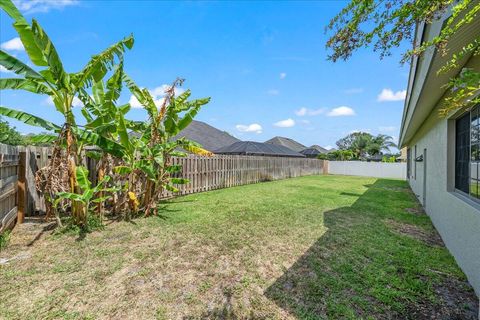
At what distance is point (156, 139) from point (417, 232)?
6.83 metres

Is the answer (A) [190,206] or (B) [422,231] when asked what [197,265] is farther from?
(B) [422,231]

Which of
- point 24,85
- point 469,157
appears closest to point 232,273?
point 469,157

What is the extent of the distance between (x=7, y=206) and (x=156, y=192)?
2869 millimetres

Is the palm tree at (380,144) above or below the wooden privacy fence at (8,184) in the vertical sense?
above

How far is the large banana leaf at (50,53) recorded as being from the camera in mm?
3961

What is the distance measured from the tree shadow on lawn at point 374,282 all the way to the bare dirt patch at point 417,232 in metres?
0.12

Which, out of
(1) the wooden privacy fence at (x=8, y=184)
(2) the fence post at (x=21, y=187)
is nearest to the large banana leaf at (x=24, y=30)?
(1) the wooden privacy fence at (x=8, y=184)

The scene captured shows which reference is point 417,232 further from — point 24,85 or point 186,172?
point 24,85

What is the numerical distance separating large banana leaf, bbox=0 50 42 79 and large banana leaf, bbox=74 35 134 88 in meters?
0.64

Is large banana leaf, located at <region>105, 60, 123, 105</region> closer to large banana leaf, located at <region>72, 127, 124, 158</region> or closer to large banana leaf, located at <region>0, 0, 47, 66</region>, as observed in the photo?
large banana leaf, located at <region>72, 127, 124, 158</region>

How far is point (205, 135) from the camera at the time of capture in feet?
80.7

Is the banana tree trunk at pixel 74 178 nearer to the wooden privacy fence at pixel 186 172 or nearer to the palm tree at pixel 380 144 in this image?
the wooden privacy fence at pixel 186 172

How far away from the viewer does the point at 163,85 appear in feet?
20.8

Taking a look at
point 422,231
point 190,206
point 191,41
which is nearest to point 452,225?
point 422,231
